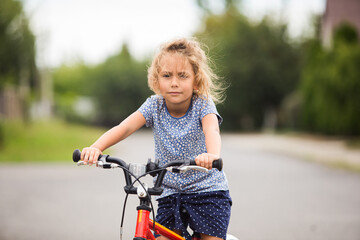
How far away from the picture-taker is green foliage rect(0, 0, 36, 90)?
47.9ft

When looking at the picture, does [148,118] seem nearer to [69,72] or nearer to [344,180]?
[344,180]

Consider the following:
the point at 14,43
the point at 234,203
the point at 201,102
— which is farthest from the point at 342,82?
the point at 201,102

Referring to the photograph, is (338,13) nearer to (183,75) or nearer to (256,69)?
(256,69)

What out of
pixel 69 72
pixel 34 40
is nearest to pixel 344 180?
pixel 34 40

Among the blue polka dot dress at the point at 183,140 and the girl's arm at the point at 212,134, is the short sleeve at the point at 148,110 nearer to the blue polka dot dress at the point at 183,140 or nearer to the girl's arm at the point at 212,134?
the blue polka dot dress at the point at 183,140

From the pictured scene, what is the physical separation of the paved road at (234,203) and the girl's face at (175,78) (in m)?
2.78

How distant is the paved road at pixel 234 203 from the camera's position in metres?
5.17

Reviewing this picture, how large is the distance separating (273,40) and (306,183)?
68.9 ft

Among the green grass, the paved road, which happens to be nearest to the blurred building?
the green grass

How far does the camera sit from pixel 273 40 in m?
28.4

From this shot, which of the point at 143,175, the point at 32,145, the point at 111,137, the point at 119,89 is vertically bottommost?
the point at 32,145

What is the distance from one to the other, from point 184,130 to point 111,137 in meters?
0.40

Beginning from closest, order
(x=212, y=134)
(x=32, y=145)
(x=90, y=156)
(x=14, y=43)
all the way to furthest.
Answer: (x=90, y=156), (x=212, y=134), (x=14, y=43), (x=32, y=145)

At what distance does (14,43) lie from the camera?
14.9 m
